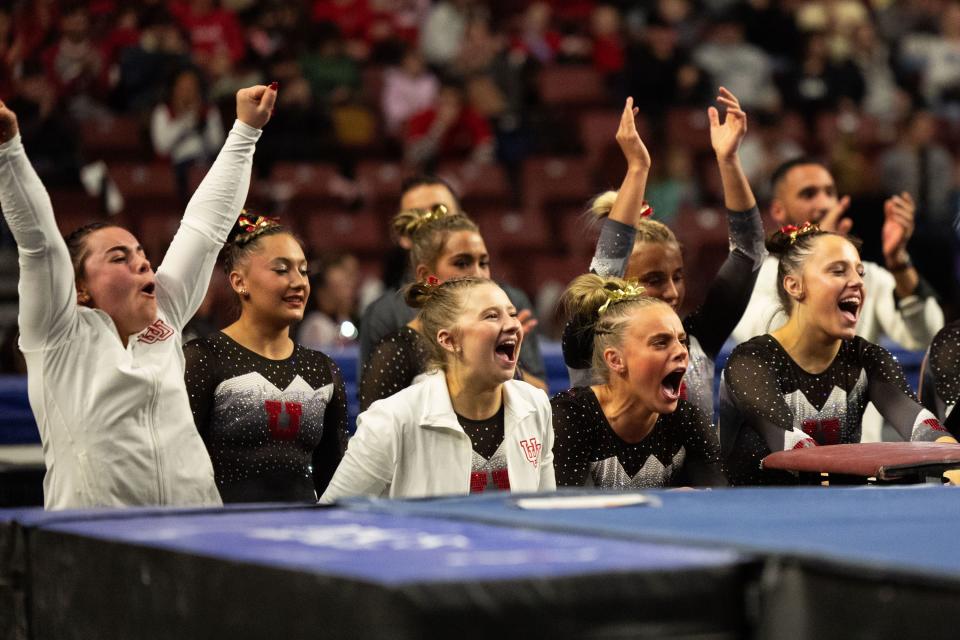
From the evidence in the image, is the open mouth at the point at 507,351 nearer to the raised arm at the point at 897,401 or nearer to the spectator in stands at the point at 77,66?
the raised arm at the point at 897,401

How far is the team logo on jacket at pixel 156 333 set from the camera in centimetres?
314

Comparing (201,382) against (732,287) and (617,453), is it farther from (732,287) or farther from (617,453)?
(732,287)

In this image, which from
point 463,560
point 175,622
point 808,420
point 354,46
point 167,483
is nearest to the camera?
point 463,560

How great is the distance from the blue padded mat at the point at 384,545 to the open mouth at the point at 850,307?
1885 millimetres

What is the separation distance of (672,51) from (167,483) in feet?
24.0

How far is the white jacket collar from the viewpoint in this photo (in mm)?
3270

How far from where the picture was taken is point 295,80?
8.50 m

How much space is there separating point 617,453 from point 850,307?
902 millimetres

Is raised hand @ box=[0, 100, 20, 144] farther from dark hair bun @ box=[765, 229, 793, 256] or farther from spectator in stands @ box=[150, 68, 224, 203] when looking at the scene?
spectator in stands @ box=[150, 68, 224, 203]

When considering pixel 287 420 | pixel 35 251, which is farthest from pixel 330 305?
pixel 35 251

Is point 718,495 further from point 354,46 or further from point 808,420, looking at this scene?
point 354,46

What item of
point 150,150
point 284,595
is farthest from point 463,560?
point 150,150

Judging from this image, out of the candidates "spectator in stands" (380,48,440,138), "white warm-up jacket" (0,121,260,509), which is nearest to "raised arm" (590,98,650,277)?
"white warm-up jacket" (0,121,260,509)

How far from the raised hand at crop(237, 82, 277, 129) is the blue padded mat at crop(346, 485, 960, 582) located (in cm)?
128
